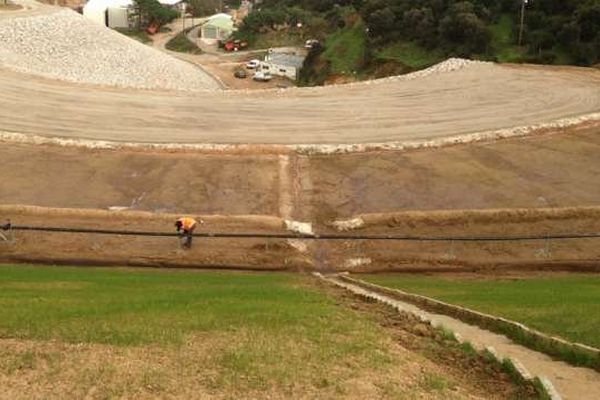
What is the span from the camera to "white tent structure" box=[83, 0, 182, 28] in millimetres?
142450

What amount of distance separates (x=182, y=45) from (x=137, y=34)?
1527 centimetres

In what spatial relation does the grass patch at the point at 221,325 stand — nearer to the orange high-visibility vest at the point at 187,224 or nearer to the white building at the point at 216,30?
the orange high-visibility vest at the point at 187,224

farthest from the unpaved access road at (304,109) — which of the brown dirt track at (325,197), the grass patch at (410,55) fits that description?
the grass patch at (410,55)

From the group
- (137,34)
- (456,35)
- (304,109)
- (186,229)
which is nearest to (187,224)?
(186,229)

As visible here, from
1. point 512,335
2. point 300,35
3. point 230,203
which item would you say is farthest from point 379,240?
point 300,35

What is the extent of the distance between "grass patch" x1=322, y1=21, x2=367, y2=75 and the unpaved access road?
102 ft

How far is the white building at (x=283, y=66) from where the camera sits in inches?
3976

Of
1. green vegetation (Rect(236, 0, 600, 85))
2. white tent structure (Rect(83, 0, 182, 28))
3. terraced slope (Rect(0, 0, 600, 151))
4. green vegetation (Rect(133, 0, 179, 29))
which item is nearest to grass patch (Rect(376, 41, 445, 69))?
green vegetation (Rect(236, 0, 600, 85))

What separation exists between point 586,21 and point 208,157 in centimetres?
4660

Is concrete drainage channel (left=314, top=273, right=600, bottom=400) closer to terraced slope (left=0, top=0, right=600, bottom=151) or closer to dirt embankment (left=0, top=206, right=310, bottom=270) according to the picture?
dirt embankment (left=0, top=206, right=310, bottom=270)

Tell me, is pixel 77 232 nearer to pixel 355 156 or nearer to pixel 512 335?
pixel 355 156

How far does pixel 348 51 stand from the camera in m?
90.9

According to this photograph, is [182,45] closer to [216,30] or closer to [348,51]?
[216,30]

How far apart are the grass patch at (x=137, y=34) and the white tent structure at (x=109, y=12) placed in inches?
129
